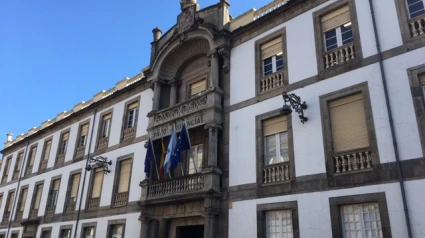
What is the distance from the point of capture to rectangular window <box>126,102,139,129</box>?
714 inches

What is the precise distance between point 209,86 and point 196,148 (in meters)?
2.53

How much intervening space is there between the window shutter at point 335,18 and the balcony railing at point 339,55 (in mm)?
912

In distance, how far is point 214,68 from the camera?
1423cm

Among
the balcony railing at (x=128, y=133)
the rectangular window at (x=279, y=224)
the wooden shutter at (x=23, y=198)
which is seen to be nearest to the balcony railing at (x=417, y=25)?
the rectangular window at (x=279, y=224)

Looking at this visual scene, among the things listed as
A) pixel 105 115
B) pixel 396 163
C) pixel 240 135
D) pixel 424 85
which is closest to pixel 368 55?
pixel 424 85

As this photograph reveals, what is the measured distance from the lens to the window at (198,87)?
1537cm

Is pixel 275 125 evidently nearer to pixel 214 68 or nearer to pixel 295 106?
pixel 295 106

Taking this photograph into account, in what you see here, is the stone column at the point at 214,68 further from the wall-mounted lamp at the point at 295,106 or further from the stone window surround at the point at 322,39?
the stone window surround at the point at 322,39

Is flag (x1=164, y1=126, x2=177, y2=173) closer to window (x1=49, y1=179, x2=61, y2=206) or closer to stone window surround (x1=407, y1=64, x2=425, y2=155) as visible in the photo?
stone window surround (x1=407, y1=64, x2=425, y2=155)

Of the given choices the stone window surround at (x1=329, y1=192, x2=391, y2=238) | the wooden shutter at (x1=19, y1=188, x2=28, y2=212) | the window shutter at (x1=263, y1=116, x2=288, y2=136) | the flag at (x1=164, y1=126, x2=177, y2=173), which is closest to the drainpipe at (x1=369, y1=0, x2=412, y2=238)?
the stone window surround at (x1=329, y1=192, x2=391, y2=238)

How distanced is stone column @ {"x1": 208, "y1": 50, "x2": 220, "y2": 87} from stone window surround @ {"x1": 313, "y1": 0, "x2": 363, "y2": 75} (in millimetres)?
4033

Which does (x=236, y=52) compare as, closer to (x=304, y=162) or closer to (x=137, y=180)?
(x=304, y=162)

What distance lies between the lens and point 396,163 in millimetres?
8875

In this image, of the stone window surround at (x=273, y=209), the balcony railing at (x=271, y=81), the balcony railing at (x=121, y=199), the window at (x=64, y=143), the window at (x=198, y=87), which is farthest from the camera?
the window at (x=64, y=143)
